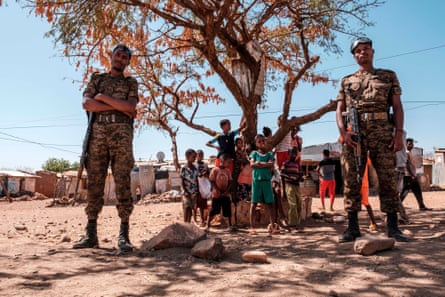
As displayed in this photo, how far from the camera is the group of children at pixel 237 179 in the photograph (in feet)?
16.8

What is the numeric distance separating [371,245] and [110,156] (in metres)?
2.69

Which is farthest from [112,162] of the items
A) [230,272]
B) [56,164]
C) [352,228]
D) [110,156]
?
[56,164]

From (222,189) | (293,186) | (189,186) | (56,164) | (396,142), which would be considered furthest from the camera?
(56,164)

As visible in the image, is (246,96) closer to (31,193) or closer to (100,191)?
(100,191)

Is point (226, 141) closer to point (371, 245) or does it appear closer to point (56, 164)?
point (371, 245)

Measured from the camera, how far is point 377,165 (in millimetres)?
3672

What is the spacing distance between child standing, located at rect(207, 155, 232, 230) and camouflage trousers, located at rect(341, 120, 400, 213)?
2.31 m

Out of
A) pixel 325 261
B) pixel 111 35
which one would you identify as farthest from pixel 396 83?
pixel 111 35

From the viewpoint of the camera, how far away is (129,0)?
5387 mm

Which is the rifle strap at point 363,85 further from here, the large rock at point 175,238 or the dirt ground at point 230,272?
the large rock at point 175,238

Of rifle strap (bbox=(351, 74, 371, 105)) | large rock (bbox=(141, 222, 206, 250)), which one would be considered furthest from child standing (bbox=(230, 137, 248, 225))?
rifle strap (bbox=(351, 74, 371, 105))

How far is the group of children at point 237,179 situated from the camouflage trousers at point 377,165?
5.01 ft

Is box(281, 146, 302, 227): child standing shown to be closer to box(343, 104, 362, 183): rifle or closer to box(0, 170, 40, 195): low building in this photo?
box(343, 104, 362, 183): rifle

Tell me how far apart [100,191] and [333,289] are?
2.60m
